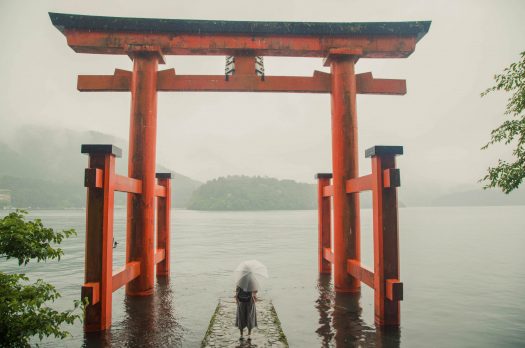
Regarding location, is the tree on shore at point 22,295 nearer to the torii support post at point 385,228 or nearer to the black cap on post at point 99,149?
the black cap on post at point 99,149

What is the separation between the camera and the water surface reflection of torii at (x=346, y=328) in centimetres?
576

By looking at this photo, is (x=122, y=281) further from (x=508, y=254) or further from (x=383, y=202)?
(x=508, y=254)

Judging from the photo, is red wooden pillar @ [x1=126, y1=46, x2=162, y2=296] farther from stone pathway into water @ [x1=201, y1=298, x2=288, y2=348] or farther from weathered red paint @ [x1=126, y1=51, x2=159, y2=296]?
stone pathway into water @ [x1=201, y1=298, x2=288, y2=348]

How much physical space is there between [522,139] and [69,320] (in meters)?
8.11

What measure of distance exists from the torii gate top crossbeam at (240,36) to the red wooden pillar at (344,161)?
481mm

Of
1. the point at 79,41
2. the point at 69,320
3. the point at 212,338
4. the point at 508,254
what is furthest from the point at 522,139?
the point at 508,254

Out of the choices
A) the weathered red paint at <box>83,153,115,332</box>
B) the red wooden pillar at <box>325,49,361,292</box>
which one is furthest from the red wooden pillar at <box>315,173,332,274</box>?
the weathered red paint at <box>83,153,115,332</box>

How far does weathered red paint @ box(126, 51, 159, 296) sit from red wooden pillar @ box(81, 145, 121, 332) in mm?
1939

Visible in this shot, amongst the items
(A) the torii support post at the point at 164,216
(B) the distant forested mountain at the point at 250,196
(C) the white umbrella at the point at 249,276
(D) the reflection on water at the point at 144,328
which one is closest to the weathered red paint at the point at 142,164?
(D) the reflection on water at the point at 144,328

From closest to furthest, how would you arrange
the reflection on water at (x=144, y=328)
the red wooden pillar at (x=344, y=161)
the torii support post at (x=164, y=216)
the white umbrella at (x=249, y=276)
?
the white umbrella at (x=249, y=276) → the reflection on water at (x=144, y=328) → the red wooden pillar at (x=344, y=161) → the torii support post at (x=164, y=216)

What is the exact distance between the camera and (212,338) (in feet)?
18.2

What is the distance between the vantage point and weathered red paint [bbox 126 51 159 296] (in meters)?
7.95

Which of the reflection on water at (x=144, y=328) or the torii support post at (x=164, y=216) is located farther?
the torii support post at (x=164, y=216)

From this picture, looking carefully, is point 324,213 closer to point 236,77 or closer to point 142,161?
point 236,77
